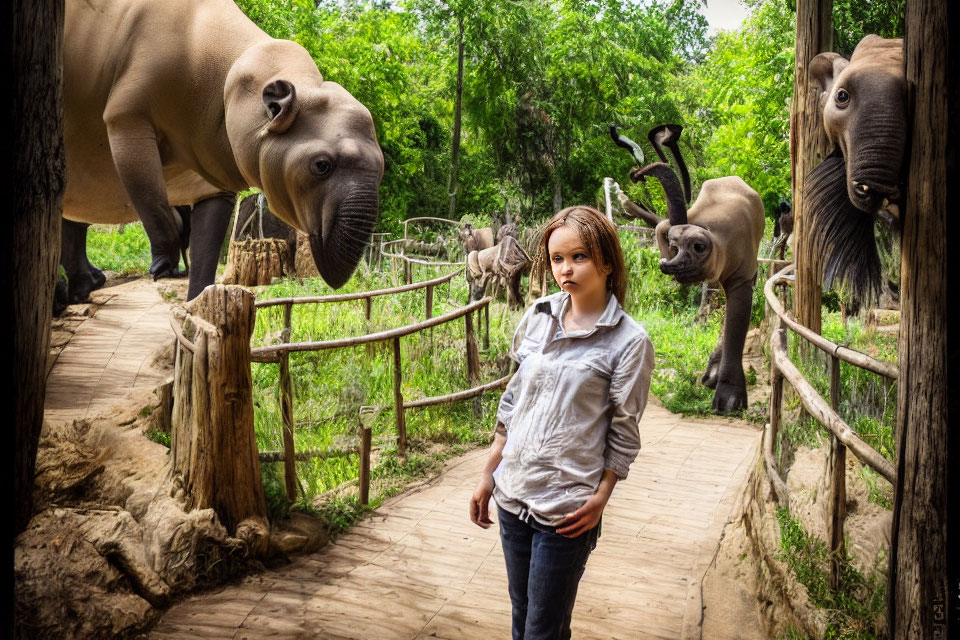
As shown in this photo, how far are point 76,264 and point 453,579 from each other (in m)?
3.14

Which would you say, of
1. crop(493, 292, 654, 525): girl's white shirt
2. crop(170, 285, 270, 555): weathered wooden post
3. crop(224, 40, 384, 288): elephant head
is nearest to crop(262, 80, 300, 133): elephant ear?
crop(224, 40, 384, 288): elephant head

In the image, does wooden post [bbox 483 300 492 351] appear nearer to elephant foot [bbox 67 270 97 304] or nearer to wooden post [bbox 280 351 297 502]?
elephant foot [bbox 67 270 97 304]

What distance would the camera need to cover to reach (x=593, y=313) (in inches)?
82.5

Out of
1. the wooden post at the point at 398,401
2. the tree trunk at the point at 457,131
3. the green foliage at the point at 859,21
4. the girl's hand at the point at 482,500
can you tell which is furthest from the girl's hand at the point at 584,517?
the tree trunk at the point at 457,131

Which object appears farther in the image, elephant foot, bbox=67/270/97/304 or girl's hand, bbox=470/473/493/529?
elephant foot, bbox=67/270/97/304

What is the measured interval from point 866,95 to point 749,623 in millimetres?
1964

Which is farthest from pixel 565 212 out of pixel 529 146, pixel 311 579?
pixel 529 146

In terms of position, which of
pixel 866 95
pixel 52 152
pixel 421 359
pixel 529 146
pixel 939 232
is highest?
pixel 529 146

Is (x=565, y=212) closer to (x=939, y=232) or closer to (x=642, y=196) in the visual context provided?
(x=939, y=232)

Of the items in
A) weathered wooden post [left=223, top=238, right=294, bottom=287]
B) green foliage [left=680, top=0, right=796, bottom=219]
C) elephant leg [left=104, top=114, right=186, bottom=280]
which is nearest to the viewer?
elephant leg [left=104, top=114, right=186, bottom=280]

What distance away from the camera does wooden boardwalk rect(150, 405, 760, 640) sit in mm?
3176

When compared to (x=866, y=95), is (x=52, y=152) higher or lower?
lower

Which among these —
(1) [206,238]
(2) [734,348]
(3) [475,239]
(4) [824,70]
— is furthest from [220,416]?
(3) [475,239]

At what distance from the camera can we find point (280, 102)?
3312mm
